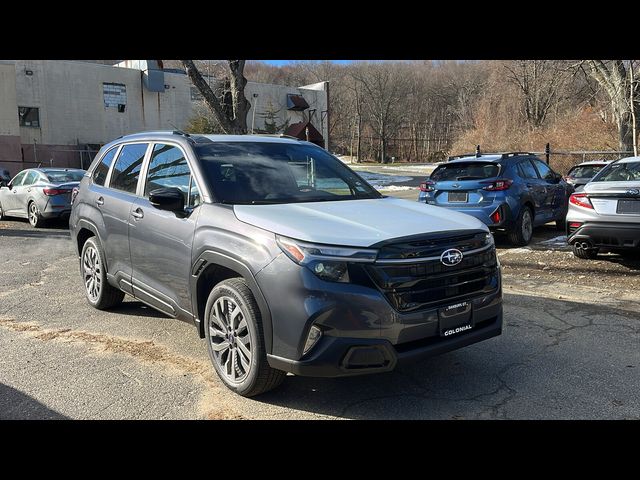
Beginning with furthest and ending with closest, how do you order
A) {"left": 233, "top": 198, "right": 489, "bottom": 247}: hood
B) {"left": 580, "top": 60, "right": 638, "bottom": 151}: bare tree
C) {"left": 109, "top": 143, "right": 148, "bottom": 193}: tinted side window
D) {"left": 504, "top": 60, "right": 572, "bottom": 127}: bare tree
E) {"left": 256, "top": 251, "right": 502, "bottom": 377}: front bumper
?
{"left": 504, "top": 60, "right": 572, "bottom": 127}: bare tree → {"left": 580, "top": 60, "right": 638, "bottom": 151}: bare tree → {"left": 109, "top": 143, "right": 148, "bottom": 193}: tinted side window → {"left": 233, "top": 198, "right": 489, "bottom": 247}: hood → {"left": 256, "top": 251, "right": 502, "bottom": 377}: front bumper

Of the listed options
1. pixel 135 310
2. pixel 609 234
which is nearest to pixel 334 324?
pixel 135 310

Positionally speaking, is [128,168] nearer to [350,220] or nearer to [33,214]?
[350,220]

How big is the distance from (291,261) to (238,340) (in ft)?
2.65

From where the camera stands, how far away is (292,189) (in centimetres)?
438

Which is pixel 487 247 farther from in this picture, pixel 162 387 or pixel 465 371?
pixel 162 387

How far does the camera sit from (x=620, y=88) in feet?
65.8

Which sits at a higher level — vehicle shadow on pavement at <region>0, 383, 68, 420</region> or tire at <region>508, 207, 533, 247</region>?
tire at <region>508, 207, 533, 247</region>

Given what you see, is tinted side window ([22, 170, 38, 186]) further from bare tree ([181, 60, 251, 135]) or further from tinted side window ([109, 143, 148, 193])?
tinted side window ([109, 143, 148, 193])

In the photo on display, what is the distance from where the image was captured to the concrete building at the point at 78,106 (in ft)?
103

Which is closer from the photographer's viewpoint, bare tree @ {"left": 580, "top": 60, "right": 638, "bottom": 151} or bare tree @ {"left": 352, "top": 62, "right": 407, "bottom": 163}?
bare tree @ {"left": 580, "top": 60, "right": 638, "bottom": 151}

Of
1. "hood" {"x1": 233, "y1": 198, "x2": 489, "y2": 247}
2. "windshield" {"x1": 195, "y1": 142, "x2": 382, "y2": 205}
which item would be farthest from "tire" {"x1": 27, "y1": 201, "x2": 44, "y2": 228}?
"hood" {"x1": 233, "y1": 198, "x2": 489, "y2": 247}

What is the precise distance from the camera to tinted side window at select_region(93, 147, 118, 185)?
569cm

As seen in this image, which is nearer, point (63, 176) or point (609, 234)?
point (609, 234)
